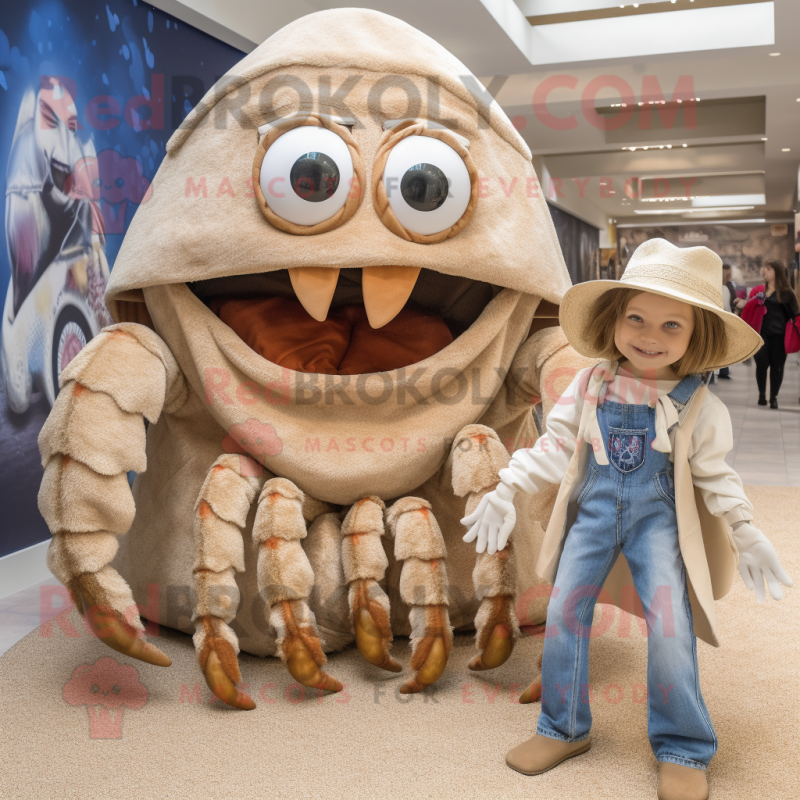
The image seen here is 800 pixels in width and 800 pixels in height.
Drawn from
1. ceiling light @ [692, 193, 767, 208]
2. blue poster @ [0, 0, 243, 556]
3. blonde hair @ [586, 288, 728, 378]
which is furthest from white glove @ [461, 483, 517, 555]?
ceiling light @ [692, 193, 767, 208]

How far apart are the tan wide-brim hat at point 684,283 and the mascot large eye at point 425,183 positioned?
1.46 ft

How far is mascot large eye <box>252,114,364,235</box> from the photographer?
1.92 m

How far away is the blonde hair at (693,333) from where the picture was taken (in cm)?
160

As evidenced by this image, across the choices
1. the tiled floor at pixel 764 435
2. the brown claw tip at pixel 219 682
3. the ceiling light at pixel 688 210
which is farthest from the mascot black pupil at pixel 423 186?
the ceiling light at pixel 688 210

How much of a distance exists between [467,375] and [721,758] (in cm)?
102

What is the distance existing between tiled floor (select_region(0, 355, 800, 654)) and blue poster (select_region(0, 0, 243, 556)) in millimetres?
318

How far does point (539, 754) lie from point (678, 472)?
0.60 metres

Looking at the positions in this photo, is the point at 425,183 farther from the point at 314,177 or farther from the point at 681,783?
the point at 681,783

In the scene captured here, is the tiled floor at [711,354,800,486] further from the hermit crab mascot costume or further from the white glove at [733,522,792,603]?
the white glove at [733,522,792,603]

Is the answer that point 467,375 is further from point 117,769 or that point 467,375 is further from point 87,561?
point 117,769

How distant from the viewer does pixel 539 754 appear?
162 centimetres

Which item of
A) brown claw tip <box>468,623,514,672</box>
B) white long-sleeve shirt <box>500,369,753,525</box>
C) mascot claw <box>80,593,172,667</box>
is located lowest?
brown claw tip <box>468,623,514,672</box>

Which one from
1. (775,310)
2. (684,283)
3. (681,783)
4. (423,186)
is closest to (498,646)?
(681,783)

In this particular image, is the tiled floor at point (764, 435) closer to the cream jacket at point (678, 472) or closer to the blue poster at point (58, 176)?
the cream jacket at point (678, 472)
